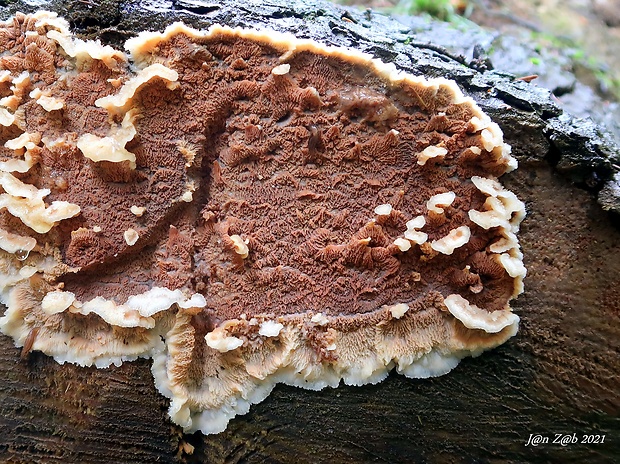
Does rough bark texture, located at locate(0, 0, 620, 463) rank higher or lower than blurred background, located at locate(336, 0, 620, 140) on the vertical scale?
lower

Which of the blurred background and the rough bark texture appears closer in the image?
the rough bark texture

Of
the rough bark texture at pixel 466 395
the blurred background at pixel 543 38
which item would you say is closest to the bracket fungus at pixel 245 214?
the rough bark texture at pixel 466 395

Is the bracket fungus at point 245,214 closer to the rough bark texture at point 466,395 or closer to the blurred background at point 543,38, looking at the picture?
the rough bark texture at point 466,395

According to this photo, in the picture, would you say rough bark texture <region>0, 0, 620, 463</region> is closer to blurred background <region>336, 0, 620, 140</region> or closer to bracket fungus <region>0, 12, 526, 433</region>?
bracket fungus <region>0, 12, 526, 433</region>

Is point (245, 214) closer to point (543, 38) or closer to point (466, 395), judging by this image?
point (466, 395)

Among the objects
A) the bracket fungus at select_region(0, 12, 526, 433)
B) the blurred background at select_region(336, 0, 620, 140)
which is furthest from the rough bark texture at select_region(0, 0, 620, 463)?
the blurred background at select_region(336, 0, 620, 140)
